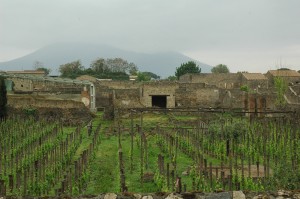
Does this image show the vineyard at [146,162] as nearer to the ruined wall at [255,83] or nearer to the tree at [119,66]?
the ruined wall at [255,83]

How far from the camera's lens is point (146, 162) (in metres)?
15.3

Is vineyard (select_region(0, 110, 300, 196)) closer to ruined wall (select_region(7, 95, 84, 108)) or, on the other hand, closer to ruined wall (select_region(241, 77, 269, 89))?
ruined wall (select_region(7, 95, 84, 108))

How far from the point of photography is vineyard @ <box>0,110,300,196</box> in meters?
11.6

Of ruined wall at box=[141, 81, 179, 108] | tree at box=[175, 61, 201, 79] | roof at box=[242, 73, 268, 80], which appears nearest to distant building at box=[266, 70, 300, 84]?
roof at box=[242, 73, 268, 80]

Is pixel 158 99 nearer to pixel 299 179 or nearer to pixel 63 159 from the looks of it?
pixel 63 159

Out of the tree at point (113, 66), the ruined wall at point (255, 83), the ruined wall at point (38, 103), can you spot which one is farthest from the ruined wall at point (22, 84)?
the tree at point (113, 66)

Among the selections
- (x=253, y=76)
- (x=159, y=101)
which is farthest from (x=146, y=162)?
(x=253, y=76)

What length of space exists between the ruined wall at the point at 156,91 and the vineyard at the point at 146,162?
11734mm

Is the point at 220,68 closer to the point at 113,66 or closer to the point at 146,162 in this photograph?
the point at 113,66

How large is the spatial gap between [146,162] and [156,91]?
22.7 meters

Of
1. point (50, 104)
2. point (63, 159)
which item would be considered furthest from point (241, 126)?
point (50, 104)

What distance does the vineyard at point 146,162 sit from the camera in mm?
11617

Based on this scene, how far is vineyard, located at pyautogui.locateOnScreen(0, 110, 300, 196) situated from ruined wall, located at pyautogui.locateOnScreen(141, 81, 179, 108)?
38.5 ft

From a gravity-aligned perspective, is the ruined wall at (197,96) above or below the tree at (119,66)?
below
